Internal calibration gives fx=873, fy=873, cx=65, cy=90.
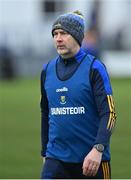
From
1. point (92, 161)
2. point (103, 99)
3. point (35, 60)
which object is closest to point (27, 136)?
point (103, 99)

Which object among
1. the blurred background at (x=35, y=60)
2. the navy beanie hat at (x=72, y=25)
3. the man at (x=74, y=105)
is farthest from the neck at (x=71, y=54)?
the blurred background at (x=35, y=60)

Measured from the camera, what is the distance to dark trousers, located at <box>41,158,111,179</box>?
25.0ft

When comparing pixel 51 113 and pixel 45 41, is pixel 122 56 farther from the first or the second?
pixel 51 113

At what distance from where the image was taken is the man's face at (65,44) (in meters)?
7.62

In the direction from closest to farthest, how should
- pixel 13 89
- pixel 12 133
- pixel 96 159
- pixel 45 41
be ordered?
pixel 96 159
pixel 12 133
pixel 13 89
pixel 45 41

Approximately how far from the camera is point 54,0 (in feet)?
152

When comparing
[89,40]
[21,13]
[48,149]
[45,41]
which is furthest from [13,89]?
[48,149]

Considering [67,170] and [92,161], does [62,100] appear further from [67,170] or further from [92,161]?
[92,161]

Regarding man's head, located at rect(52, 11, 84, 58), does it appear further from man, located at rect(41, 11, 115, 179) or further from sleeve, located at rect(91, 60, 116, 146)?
sleeve, located at rect(91, 60, 116, 146)

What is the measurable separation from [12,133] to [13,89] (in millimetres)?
14288

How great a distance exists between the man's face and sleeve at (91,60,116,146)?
12.1 inches

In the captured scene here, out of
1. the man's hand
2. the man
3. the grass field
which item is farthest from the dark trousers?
the grass field

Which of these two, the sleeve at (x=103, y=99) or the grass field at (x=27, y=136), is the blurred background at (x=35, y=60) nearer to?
the grass field at (x=27, y=136)

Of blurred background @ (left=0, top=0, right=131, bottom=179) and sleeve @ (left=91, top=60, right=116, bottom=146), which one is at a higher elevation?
sleeve @ (left=91, top=60, right=116, bottom=146)
